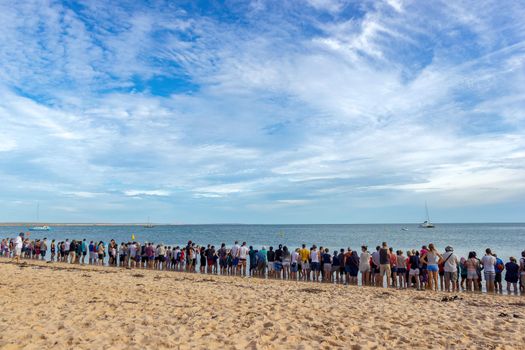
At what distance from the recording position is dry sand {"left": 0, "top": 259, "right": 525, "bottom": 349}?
6.44 metres

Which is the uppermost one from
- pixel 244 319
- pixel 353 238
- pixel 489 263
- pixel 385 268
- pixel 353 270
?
pixel 489 263

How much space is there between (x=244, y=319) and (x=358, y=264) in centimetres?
820

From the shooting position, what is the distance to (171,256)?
1998cm

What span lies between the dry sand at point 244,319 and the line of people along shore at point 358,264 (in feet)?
6.24

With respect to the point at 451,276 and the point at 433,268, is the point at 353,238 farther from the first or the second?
the point at 433,268

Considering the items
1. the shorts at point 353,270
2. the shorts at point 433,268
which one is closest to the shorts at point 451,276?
the shorts at point 433,268

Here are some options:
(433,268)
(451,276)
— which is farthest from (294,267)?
(451,276)

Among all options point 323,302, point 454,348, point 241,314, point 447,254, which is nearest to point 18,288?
point 241,314

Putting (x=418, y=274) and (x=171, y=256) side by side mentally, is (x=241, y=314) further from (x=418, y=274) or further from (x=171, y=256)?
(x=171, y=256)

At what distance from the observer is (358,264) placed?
1493cm

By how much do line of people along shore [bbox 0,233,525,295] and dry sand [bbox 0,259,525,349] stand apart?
1902 millimetres

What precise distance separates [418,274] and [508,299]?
289cm

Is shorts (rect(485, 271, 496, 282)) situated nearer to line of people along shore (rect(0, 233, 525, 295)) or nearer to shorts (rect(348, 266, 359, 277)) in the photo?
line of people along shore (rect(0, 233, 525, 295))

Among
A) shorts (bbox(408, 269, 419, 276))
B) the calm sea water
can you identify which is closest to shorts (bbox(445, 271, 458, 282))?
shorts (bbox(408, 269, 419, 276))
